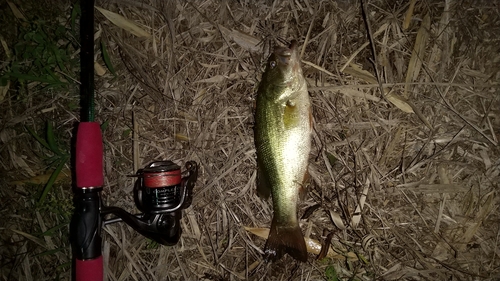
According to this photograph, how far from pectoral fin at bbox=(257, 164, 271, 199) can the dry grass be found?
0.53ft

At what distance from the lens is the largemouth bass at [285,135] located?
2107mm

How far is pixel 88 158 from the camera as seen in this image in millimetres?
2047

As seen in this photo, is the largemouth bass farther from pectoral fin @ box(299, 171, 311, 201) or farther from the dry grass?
the dry grass

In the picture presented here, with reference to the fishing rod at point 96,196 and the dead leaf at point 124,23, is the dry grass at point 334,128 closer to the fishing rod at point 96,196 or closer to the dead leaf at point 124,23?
the dead leaf at point 124,23

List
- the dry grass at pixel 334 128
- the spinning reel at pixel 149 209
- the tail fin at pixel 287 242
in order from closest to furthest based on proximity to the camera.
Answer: the spinning reel at pixel 149 209 < the tail fin at pixel 287 242 < the dry grass at pixel 334 128

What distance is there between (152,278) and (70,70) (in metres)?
1.92

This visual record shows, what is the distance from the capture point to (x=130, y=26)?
2.59 metres

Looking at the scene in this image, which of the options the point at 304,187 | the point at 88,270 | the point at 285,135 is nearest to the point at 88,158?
the point at 88,270

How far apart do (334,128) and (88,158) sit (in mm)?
1787

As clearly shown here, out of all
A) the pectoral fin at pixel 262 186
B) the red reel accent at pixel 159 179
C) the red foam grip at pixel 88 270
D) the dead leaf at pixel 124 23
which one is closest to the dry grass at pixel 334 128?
the dead leaf at pixel 124 23

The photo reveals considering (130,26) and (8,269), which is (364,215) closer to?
(130,26)

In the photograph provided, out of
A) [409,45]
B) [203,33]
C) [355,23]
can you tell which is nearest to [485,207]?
[409,45]

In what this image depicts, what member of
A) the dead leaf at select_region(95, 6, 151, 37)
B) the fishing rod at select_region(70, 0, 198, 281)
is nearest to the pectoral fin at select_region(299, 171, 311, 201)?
the fishing rod at select_region(70, 0, 198, 281)

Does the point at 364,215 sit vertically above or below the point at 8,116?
below
